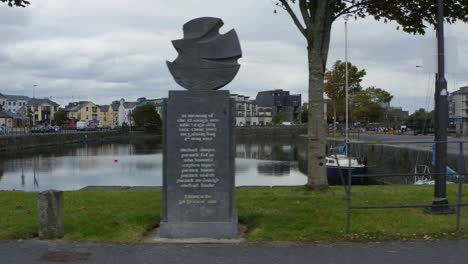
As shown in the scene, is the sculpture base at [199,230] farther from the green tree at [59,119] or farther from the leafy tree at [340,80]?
the green tree at [59,119]

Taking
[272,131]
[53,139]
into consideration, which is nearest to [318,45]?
[53,139]

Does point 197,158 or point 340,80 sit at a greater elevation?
point 340,80

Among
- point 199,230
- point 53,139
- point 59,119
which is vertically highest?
point 59,119

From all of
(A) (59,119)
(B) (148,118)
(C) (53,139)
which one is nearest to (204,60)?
(C) (53,139)

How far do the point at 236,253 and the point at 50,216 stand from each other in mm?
3187

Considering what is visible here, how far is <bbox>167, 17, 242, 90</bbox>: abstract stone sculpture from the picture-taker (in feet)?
31.7

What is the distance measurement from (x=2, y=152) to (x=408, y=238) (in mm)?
76861

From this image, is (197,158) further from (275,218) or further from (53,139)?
(53,139)

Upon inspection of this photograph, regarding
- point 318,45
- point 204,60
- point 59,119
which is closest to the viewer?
point 204,60

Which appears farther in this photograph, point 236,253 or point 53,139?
Result: point 53,139

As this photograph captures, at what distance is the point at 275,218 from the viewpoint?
33.7 feet

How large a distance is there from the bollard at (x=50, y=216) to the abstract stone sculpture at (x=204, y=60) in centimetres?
284

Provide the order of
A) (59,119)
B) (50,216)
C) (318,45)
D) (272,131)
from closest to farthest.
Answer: (50,216) → (318,45) → (272,131) → (59,119)

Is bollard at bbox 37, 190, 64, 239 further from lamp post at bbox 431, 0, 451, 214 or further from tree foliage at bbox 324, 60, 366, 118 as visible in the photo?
tree foliage at bbox 324, 60, 366, 118
